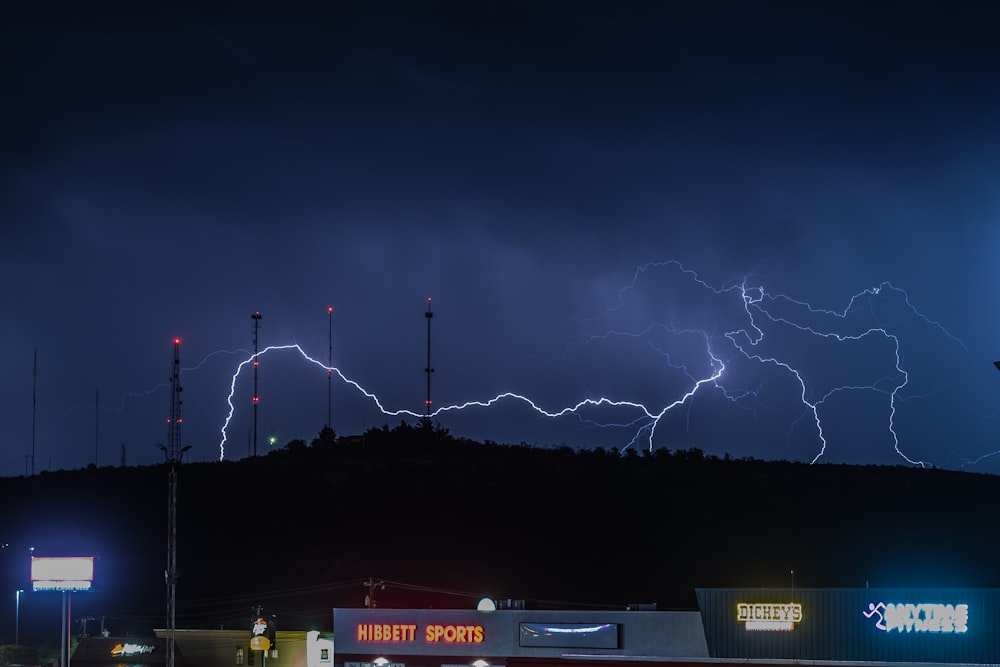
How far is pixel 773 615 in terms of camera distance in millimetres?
42938

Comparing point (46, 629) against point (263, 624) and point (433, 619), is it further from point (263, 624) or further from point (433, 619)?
point (433, 619)

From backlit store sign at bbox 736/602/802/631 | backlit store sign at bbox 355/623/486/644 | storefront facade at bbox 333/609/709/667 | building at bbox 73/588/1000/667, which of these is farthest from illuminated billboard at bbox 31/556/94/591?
backlit store sign at bbox 736/602/802/631

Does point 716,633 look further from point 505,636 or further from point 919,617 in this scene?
point 505,636

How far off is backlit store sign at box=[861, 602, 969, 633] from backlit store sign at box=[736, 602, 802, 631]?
2.10m

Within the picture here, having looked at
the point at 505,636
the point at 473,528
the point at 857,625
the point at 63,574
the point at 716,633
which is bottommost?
the point at 505,636

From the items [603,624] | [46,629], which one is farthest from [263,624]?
[46,629]

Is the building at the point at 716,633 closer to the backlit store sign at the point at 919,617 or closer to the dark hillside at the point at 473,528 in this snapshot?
the backlit store sign at the point at 919,617

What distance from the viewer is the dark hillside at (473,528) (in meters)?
96.6

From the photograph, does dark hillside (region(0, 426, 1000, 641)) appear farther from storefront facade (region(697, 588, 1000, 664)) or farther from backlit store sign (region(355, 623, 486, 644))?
storefront facade (region(697, 588, 1000, 664))

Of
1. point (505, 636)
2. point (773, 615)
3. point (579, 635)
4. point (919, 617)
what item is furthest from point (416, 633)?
point (919, 617)

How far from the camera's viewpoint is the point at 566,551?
10419 centimetres

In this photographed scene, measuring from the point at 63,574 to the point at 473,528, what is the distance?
170 ft

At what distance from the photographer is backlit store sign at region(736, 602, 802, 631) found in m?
42.8

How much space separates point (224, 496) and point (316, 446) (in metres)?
15.6
